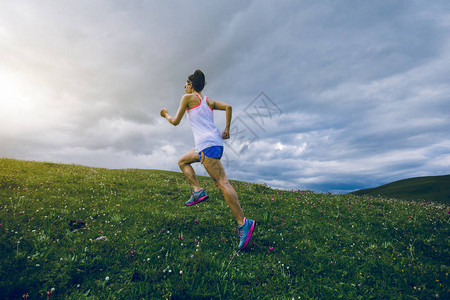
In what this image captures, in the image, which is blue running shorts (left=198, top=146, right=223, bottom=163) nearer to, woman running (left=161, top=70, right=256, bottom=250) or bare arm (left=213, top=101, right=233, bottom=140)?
woman running (left=161, top=70, right=256, bottom=250)

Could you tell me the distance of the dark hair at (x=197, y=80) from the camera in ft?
20.9

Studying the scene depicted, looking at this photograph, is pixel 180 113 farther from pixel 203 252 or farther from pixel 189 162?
pixel 203 252

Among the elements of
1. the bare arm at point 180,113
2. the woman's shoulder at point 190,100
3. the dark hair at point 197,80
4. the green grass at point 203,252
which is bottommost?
the green grass at point 203,252

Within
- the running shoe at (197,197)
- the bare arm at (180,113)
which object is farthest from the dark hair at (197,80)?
the running shoe at (197,197)

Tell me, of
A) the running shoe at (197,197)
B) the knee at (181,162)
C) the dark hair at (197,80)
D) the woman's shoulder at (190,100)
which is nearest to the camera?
the woman's shoulder at (190,100)

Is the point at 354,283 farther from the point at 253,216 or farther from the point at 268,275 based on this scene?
the point at 253,216

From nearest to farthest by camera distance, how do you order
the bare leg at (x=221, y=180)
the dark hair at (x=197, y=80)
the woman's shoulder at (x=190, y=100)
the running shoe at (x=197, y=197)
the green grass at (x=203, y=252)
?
the green grass at (x=203, y=252) < the bare leg at (x=221, y=180) < the woman's shoulder at (x=190, y=100) < the dark hair at (x=197, y=80) < the running shoe at (x=197, y=197)

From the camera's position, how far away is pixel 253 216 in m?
8.74

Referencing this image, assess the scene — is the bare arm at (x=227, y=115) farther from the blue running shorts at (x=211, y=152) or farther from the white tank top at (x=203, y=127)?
the blue running shorts at (x=211, y=152)

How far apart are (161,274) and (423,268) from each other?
6451 millimetres

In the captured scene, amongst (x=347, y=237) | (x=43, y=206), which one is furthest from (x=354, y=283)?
(x=43, y=206)

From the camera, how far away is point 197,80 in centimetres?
638

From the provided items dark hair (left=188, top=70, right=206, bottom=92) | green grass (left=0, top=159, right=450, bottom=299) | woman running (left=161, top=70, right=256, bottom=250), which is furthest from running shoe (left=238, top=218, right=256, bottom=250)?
dark hair (left=188, top=70, right=206, bottom=92)

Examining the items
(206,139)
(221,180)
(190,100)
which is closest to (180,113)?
(190,100)
